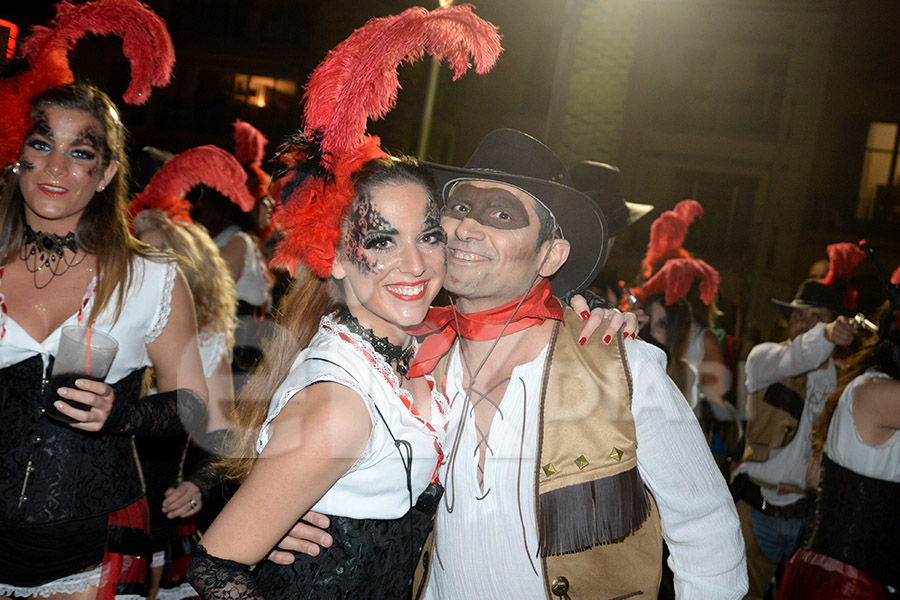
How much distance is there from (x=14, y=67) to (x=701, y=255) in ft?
58.9

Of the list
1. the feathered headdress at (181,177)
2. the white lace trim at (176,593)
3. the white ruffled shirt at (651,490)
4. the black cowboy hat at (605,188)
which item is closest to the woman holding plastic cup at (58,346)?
the white lace trim at (176,593)

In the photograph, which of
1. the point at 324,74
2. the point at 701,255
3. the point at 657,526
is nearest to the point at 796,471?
the point at 657,526

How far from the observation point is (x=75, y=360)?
2127mm

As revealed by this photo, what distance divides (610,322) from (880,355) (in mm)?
2041

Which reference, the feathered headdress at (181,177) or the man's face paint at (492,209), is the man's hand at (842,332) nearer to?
the man's face paint at (492,209)

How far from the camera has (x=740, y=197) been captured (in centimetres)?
1831

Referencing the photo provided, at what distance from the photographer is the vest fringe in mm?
2037

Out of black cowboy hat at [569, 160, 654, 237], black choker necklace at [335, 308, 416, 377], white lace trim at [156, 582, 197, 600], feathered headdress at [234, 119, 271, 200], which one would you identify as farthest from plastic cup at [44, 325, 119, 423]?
feathered headdress at [234, 119, 271, 200]

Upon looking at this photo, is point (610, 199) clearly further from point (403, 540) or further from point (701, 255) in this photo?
point (701, 255)

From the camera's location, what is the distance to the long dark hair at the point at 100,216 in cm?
261

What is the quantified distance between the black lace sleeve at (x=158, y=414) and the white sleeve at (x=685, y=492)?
1.63m

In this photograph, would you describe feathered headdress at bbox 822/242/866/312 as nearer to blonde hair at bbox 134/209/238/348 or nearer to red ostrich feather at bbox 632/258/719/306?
red ostrich feather at bbox 632/258/719/306

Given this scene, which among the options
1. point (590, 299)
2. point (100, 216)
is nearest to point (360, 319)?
point (590, 299)

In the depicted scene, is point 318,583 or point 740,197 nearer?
point 318,583
